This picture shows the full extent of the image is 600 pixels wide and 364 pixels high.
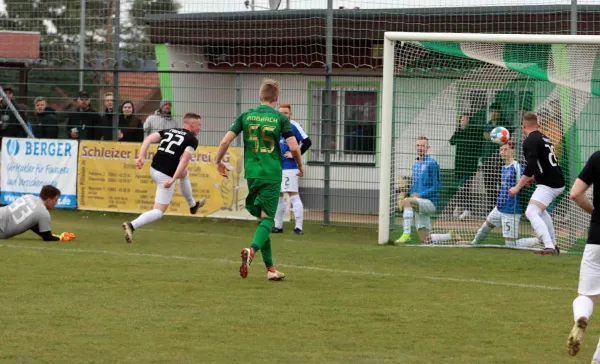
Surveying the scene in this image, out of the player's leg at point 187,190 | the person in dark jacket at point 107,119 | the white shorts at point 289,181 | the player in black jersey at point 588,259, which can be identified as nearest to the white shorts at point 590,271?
the player in black jersey at point 588,259

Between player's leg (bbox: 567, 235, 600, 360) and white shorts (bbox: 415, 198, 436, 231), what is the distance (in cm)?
793

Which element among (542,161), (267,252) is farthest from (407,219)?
(267,252)

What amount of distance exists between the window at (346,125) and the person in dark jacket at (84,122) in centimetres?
431

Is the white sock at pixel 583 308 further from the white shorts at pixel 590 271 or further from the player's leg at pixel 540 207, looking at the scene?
the player's leg at pixel 540 207

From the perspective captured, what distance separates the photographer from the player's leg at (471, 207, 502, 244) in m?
14.9

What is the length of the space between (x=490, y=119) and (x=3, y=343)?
9347 mm

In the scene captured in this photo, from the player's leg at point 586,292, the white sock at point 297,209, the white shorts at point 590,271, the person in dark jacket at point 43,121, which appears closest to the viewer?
the player's leg at point 586,292

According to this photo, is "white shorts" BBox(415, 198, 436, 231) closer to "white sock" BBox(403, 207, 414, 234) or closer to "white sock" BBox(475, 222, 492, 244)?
"white sock" BBox(403, 207, 414, 234)

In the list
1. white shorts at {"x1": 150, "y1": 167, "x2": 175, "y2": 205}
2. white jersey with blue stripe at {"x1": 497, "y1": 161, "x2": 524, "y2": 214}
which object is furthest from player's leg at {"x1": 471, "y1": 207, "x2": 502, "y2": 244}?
white shorts at {"x1": 150, "y1": 167, "x2": 175, "y2": 205}

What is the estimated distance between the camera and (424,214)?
15.3 metres

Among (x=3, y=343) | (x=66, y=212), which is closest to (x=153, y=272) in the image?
(x=3, y=343)

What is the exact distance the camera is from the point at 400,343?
7832mm

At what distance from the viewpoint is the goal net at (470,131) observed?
14.6 m

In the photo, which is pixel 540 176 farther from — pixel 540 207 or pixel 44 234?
pixel 44 234
